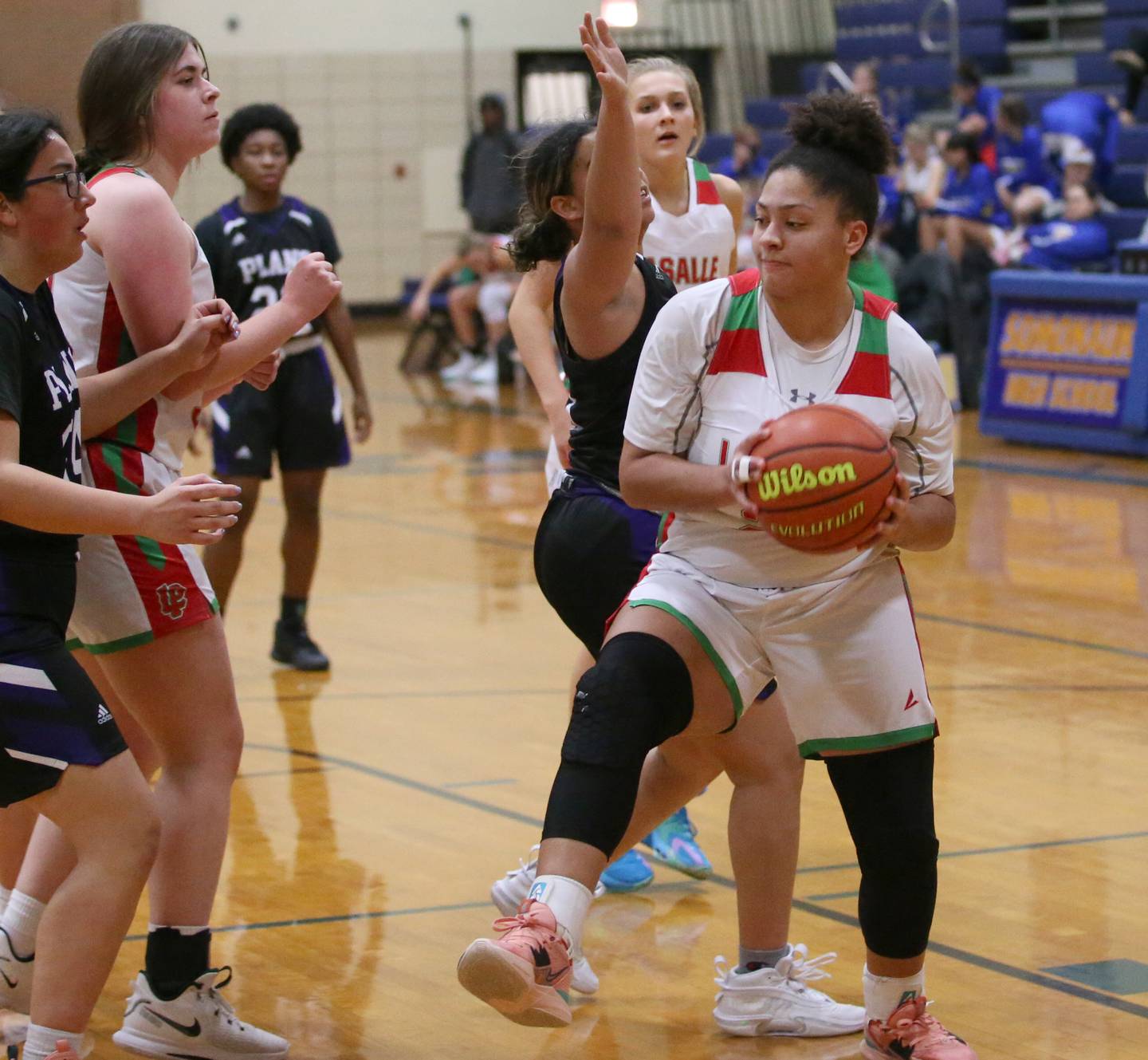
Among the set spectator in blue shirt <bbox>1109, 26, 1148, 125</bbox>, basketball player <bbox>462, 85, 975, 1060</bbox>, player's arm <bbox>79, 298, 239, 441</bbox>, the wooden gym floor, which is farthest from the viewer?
spectator in blue shirt <bbox>1109, 26, 1148, 125</bbox>

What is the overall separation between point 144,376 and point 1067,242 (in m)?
10.8

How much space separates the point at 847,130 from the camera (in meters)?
3.09

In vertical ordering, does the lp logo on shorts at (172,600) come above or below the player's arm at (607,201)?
below

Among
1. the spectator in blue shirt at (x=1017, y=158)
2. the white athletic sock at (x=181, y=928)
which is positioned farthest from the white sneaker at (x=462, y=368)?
the white athletic sock at (x=181, y=928)

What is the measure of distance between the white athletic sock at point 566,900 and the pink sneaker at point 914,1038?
2.01 feet

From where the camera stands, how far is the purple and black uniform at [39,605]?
9.33 ft

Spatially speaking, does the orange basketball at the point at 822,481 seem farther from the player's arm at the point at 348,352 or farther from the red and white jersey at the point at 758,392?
the player's arm at the point at 348,352

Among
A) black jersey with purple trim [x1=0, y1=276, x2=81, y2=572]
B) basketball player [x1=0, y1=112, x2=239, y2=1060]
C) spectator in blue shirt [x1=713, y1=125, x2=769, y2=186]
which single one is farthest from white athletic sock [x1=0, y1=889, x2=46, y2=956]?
Result: spectator in blue shirt [x1=713, y1=125, x2=769, y2=186]

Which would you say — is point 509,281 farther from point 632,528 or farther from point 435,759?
point 632,528

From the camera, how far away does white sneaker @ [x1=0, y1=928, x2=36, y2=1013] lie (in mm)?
3453

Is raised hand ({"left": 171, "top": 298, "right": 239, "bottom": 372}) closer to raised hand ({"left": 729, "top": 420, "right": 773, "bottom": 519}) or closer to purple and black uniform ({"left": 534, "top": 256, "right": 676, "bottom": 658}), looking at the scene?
purple and black uniform ({"left": 534, "top": 256, "right": 676, "bottom": 658})

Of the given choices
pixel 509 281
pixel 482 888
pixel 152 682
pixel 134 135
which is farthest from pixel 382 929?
pixel 509 281

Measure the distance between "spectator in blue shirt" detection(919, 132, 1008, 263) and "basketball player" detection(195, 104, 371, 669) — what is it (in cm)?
795

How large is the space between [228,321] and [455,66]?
59.2 ft
